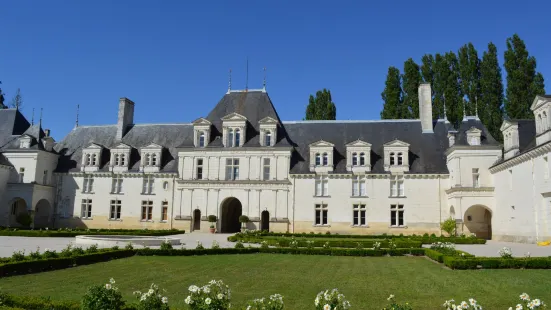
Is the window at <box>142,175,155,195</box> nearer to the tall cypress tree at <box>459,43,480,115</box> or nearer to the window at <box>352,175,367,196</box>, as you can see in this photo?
the window at <box>352,175,367,196</box>

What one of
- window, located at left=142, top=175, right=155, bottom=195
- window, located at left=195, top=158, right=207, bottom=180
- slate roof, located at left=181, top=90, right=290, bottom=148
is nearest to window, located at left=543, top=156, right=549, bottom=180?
slate roof, located at left=181, top=90, right=290, bottom=148

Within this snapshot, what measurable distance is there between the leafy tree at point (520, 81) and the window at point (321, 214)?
19444mm

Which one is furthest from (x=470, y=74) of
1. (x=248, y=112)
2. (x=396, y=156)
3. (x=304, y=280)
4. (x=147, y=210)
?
(x=304, y=280)

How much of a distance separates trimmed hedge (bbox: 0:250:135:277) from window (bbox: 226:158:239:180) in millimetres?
22013

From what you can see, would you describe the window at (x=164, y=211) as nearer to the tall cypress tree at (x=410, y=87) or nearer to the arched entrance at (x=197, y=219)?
the arched entrance at (x=197, y=219)

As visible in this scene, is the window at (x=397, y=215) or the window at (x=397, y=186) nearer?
the window at (x=397, y=215)

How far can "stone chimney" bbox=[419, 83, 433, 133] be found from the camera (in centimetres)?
3975

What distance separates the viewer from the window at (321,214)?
37.8m

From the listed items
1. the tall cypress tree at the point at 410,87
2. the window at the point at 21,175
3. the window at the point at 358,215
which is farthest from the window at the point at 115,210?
the tall cypress tree at the point at 410,87

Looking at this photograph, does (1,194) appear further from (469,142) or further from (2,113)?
(469,142)

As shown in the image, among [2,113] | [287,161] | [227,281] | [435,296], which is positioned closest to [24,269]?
[227,281]

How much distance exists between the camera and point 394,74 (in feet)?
160

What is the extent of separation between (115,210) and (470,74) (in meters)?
37.6

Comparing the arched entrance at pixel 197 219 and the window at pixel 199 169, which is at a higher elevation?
the window at pixel 199 169
